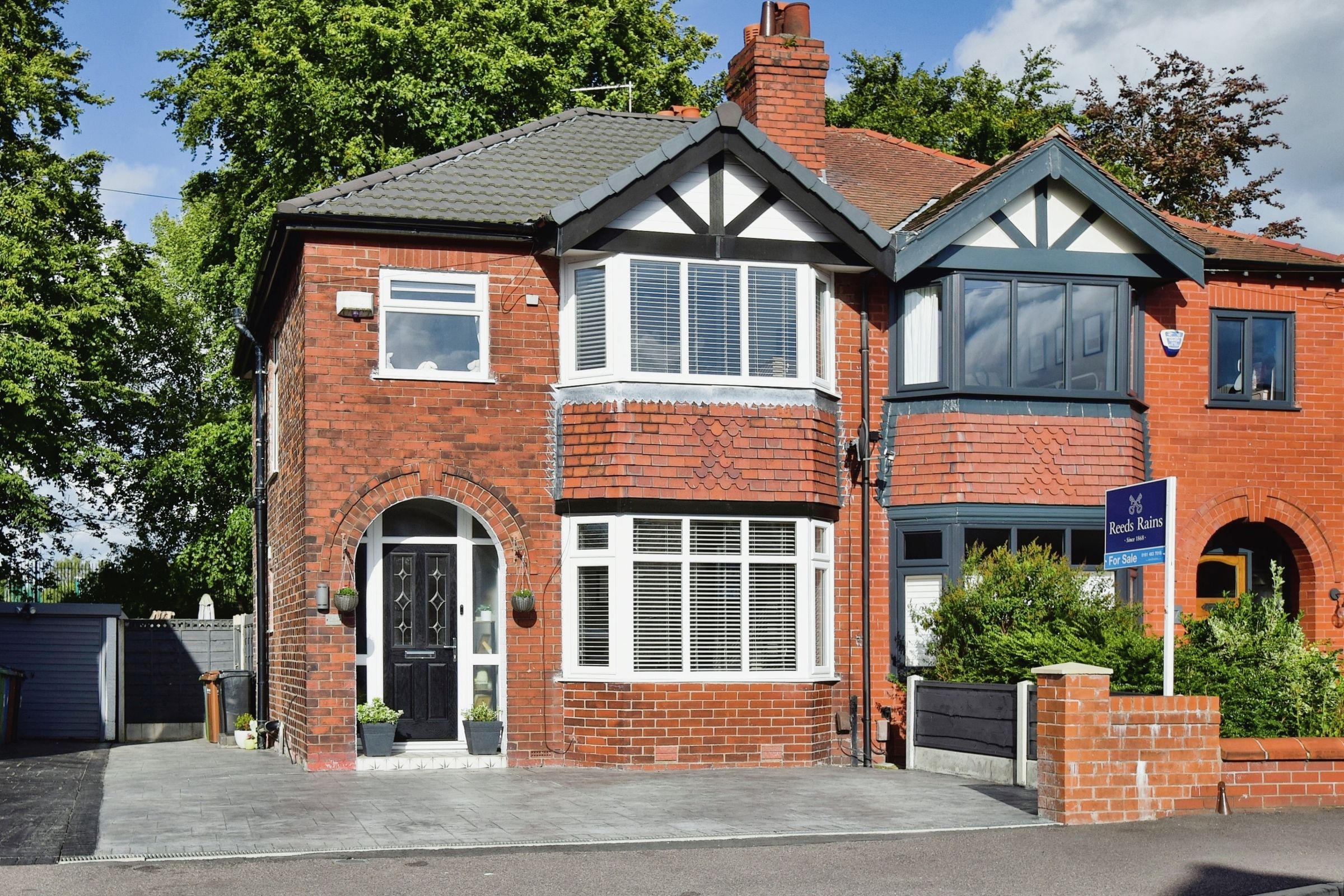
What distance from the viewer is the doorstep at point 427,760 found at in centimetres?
1619

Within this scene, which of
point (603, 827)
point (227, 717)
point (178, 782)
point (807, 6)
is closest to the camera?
point (603, 827)

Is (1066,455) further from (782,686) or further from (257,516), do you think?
(257,516)

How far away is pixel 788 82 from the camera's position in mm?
19359

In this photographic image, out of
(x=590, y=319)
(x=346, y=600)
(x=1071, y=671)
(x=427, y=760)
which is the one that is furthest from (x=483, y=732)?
(x=1071, y=671)

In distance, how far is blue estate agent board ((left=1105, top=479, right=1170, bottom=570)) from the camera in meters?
13.4

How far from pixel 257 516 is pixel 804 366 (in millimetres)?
8997

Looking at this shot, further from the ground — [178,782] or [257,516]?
[257,516]

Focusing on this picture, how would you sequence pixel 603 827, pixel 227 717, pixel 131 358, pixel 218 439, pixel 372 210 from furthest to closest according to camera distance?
pixel 131 358 < pixel 218 439 < pixel 227 717 < pixel 372 210 < pixel 603 827

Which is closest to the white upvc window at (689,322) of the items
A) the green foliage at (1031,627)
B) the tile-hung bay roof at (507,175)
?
the tile-hung bay roof at (507,175)

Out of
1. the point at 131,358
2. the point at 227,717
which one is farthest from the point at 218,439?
the point at 227,717

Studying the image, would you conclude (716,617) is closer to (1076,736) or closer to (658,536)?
(658,536)

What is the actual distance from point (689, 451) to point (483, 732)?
12.3 ft

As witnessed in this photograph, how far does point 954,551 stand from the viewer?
17453 millimetres

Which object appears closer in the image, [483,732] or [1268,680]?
[1268,680]
